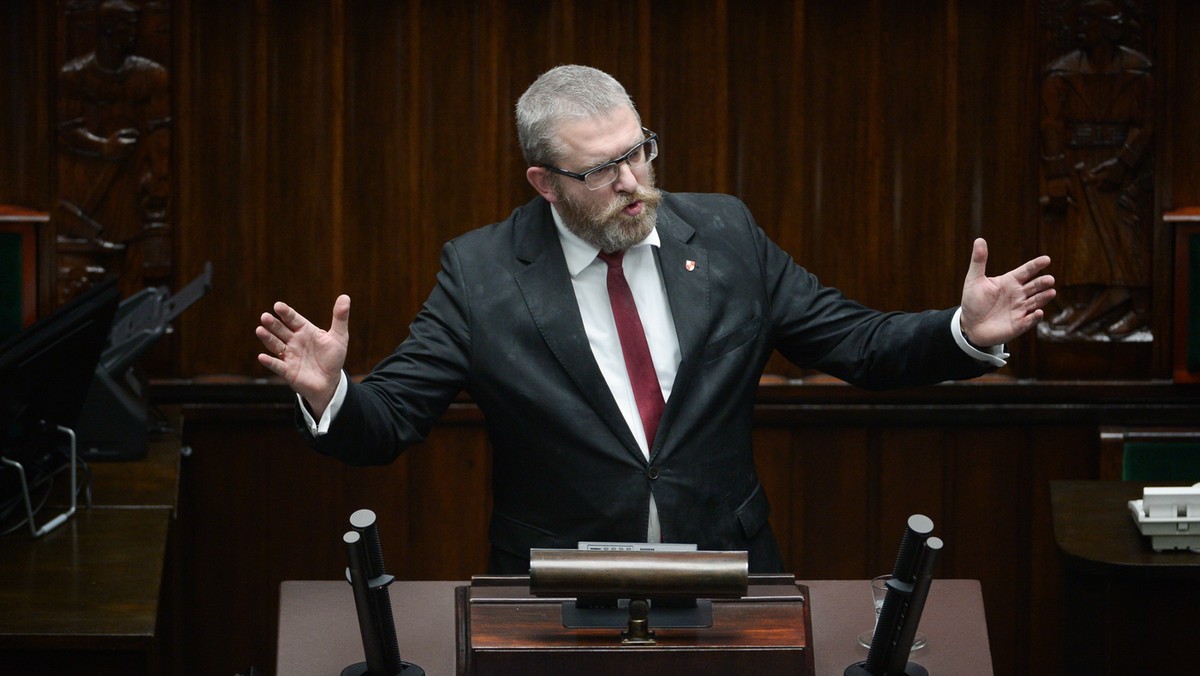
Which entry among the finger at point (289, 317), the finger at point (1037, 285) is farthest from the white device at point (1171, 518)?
the finger at point (289, 317)

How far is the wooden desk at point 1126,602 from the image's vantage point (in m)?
3.12

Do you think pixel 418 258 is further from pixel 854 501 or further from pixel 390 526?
pixel 854 501

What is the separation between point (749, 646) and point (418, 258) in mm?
2656

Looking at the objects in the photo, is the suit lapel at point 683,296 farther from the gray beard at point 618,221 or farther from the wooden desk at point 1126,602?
the wooden desk at point 1126,602

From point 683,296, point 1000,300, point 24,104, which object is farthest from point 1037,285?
point 24,104

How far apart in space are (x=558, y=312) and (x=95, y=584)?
1070 millimetres

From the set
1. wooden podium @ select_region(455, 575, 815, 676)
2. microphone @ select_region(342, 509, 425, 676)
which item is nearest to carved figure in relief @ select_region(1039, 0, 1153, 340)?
wooden podium @ select_region(455, 575, 815, 676)

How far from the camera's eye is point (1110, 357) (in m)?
4.54

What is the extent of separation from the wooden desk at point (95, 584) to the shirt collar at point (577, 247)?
1044mm

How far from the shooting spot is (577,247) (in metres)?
3.00

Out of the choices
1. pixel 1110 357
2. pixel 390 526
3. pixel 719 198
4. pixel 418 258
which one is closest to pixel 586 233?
pixel 719 198

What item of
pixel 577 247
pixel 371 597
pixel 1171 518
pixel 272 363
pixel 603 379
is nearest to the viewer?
pixel 371 597

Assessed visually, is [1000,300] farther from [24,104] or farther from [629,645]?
[24,104]

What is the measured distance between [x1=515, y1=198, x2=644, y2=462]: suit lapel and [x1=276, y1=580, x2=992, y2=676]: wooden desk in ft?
1.49
